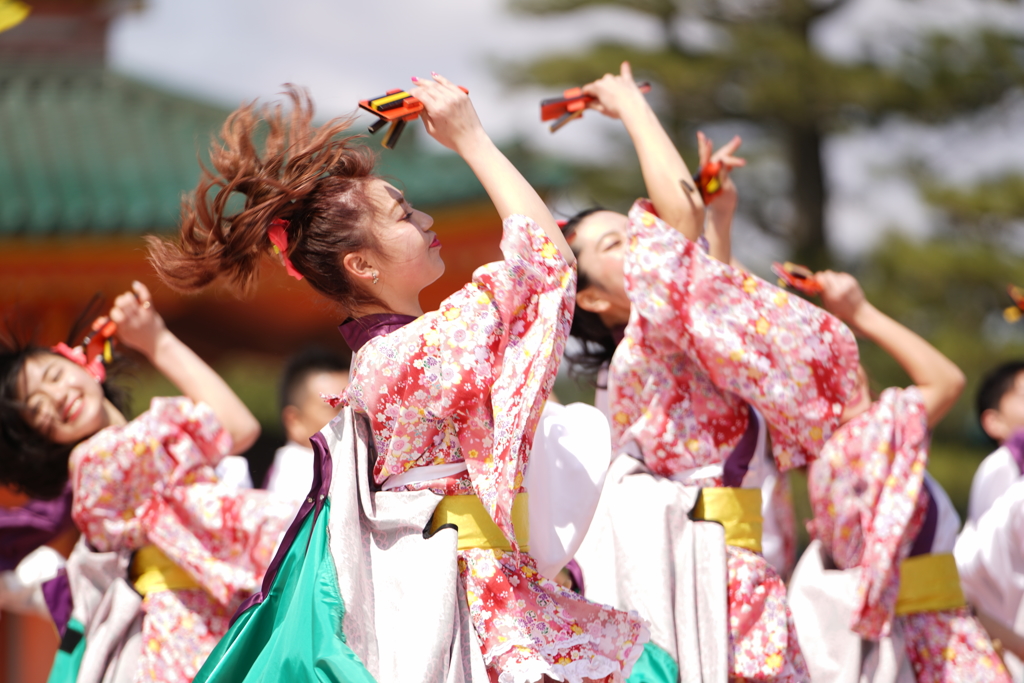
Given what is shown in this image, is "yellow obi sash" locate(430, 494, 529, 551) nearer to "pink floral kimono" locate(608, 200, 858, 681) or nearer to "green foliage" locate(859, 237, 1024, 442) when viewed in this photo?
"pink floral kimono" locate(608, 200, 858, 681)

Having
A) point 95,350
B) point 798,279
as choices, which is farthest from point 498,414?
point 95,350

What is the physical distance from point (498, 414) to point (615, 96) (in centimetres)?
135

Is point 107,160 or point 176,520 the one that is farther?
point 107,160

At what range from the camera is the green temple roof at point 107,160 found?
7.40 metres

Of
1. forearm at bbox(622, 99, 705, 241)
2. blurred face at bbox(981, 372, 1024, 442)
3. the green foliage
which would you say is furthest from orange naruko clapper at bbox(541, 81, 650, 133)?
the green foliage

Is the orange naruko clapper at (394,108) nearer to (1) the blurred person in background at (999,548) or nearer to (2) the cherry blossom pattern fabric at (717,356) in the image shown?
(2) the cherry blossom pattern fabric at (717,356)

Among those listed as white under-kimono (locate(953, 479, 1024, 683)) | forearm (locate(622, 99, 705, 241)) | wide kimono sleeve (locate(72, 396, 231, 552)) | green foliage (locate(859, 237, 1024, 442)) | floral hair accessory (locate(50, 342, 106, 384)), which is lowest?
green foliage (locate(859, 237, 1024, 442))

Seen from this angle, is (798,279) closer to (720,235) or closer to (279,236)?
(720,235)

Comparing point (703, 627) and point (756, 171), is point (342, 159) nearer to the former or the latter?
point (703, 627)

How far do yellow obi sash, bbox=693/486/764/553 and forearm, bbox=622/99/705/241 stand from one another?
0.72m

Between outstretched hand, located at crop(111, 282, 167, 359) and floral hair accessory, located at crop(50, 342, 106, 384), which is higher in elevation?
outstretched hand, located at crop(111, 282, 167, 359)

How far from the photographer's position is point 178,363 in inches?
152

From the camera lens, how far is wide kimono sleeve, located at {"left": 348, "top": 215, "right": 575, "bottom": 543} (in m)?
2.33

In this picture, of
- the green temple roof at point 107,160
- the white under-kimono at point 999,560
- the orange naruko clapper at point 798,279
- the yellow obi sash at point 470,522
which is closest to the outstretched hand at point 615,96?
the orange naruko clapper at point 798,279
